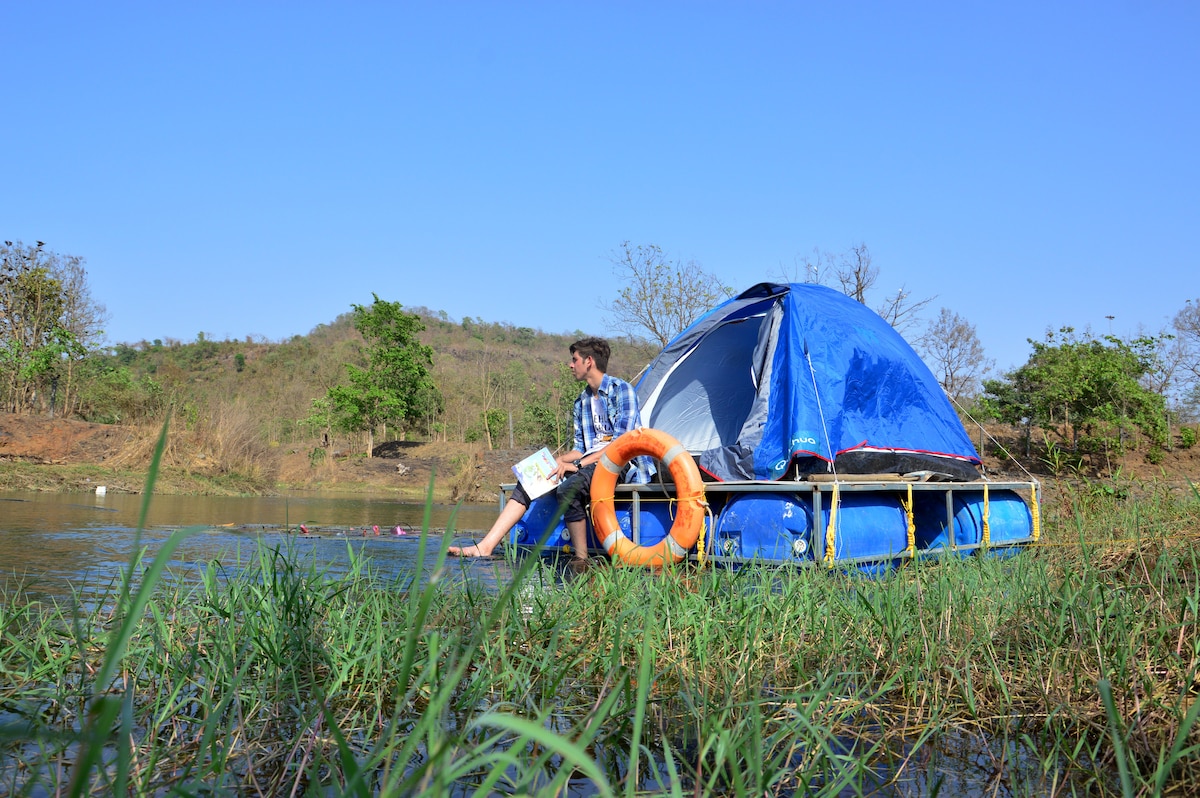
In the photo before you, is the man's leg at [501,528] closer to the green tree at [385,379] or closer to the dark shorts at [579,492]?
the dark shorts at [579,492]

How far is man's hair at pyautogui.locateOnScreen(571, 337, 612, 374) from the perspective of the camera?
19.1 feet

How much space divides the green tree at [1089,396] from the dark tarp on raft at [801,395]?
546 inches

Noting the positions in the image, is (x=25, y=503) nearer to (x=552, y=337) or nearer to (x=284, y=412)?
(x=284, y=412)

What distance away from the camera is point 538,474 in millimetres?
5672

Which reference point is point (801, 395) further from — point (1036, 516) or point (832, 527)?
point (1036, 516)

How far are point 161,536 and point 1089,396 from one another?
2125 cm

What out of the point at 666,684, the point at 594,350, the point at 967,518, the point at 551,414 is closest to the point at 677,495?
the point at 594,350

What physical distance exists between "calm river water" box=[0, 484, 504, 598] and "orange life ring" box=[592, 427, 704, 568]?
727 millimetres

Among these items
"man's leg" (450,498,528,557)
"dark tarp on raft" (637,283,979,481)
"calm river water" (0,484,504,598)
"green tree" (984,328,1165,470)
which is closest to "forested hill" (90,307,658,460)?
"calm river water" (0,484,504,598)

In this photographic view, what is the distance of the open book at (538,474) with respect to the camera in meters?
5.62

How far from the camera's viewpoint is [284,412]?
3906 centimetres

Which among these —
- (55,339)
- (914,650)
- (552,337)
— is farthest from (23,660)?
(552,337)

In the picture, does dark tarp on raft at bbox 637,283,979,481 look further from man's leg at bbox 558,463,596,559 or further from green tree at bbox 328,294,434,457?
green tree at bbox 328,294,434,457

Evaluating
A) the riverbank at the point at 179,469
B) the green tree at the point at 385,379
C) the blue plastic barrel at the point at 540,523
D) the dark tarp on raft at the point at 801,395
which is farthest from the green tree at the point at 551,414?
the blue plastic barrel at the point at 540,523
